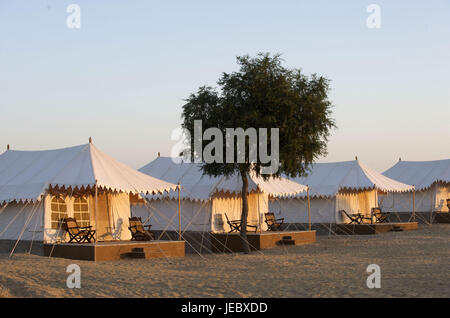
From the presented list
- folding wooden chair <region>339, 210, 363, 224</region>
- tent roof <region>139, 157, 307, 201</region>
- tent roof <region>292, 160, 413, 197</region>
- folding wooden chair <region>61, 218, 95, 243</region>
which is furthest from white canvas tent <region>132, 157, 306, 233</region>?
folding wooden chair <region>339, 210, 363, 224</region>

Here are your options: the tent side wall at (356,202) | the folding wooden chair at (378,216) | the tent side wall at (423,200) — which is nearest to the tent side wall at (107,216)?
the tent side wall at (356,202)

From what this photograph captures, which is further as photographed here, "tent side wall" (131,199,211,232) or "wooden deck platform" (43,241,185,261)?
"tent side wall" (131,199,211,232)

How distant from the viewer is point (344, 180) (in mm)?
23578

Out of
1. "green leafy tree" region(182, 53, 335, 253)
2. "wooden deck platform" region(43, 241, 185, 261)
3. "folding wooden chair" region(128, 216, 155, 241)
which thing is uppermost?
"green leafy tree" region(182, 53, 335, 253)

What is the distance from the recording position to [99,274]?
10.3 m

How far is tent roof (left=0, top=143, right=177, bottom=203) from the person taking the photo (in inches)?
542

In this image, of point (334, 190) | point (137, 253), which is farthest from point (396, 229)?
point (137, 253)

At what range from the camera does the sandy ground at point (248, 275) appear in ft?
27.2

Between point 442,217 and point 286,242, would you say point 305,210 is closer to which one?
point 286,242

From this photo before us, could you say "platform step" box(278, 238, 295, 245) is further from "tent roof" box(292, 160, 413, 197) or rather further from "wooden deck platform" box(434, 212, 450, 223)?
"wooden deck platform" box(434, 212, 450, 223)

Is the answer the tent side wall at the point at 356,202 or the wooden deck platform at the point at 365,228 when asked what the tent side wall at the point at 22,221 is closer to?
the wooden deck platform at the point at 365,228

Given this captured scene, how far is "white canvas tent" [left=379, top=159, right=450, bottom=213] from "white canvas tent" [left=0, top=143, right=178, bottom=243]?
17227mm
